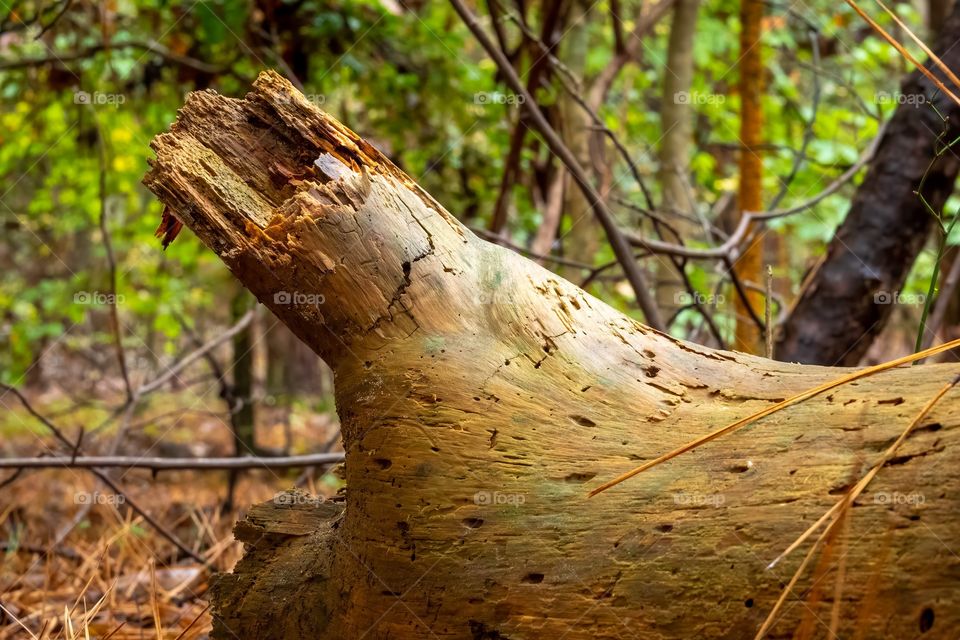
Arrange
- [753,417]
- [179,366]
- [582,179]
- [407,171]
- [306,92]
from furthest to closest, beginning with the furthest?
[407,171] < [306,92] < [179,366] < [582,179] < [753,417]

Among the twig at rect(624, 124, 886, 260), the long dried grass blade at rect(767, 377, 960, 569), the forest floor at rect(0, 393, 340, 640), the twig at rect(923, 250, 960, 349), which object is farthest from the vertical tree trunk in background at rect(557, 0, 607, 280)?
the long dried grass blade at rect(767, 377, 960, 569)

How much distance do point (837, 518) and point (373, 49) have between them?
4656 millimetres

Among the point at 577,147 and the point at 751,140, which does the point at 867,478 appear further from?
the point at 751,140

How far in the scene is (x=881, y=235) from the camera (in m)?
2.91

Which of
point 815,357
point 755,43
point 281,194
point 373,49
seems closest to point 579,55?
point 755,43

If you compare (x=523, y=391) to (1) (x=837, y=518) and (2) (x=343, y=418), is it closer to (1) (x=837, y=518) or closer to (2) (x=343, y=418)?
(2) (x=343, y=418)

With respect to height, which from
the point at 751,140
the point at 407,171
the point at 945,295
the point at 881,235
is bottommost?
the point at 881,235

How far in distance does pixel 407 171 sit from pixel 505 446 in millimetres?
4161

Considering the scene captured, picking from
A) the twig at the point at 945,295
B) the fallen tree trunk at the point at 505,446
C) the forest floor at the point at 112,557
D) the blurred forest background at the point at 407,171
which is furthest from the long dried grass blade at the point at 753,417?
the twig at the point at 945,295

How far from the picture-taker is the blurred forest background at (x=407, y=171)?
9.71 feet

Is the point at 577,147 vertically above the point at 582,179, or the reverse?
the point at 577,147

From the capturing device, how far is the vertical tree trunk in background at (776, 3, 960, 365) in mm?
2836

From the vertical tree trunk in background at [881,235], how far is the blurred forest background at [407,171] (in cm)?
1

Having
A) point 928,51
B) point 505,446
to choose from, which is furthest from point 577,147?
point 505,446
